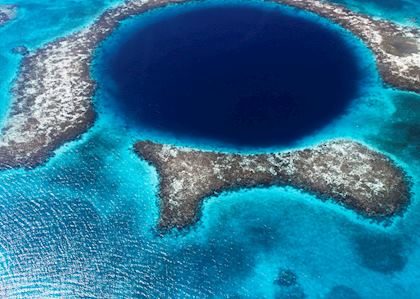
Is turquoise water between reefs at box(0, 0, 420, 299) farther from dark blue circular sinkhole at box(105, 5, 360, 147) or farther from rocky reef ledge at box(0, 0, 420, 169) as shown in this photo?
rocky reef ledge at box(0, 0, 420, 169)

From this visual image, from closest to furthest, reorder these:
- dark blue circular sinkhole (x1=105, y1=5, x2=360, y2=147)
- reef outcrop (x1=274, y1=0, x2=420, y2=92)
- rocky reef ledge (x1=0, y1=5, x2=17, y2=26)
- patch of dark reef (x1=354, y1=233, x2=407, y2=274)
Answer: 1. patch of dark reef (x1=354, y1=233, x2=407, y2=274)
2. dark blue circular sinkhole (x1=105, y1=5, x2=360, y2=147)
3. reef outcrop (x1=274, y1=0, x2=420, y2=92)
4. rocky reef ledge (x1=0, y1=5, x2=17, y2=26)

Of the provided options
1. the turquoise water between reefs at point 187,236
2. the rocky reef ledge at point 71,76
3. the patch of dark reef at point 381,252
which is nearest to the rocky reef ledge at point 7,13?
the rocky reef ledge at point 71,76

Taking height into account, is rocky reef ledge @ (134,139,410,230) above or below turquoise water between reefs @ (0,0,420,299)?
above

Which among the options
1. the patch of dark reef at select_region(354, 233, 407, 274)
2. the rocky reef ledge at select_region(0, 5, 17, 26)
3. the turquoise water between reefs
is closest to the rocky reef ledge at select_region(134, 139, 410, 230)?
the turquoise water between reefs

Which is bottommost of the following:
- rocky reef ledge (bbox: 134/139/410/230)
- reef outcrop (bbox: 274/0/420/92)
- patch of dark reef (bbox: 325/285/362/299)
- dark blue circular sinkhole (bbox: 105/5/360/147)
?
patch of dark reef (bbox: 325/285/362/299)

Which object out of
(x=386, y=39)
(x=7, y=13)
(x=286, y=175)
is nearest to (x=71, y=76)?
(x=7, y=13)

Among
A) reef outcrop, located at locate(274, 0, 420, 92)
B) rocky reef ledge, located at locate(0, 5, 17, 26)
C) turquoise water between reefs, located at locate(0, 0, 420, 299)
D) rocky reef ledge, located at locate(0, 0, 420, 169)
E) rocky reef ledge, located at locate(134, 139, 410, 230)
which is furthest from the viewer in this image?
rocky reef ledge, located at locate(0, 5, 17, 26)

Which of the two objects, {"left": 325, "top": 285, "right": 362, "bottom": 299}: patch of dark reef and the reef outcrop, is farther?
the reef outcrop
